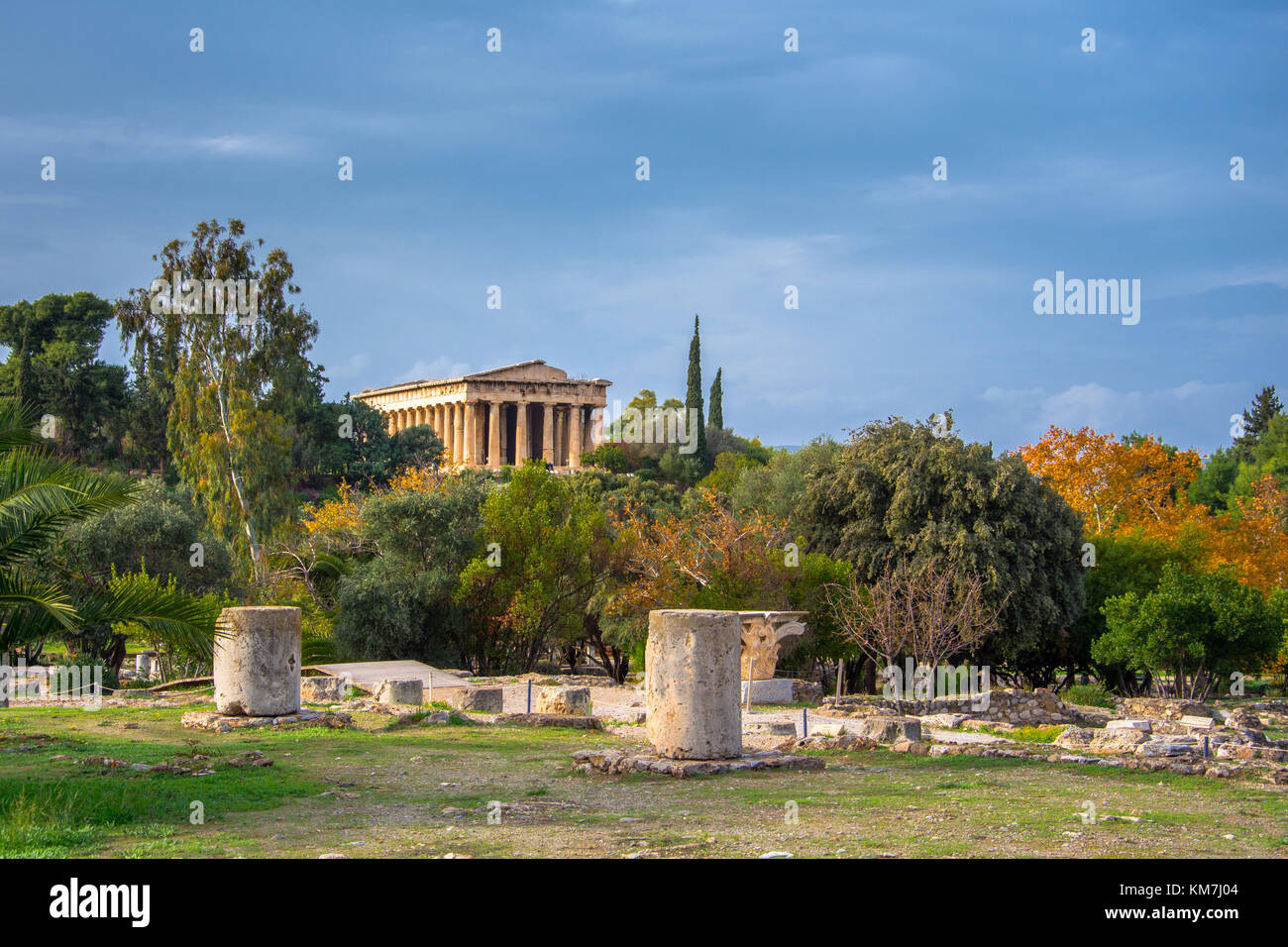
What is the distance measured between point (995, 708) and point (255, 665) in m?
13.7

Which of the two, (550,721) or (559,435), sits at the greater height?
(559,435)

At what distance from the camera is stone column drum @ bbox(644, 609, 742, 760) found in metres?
13.1

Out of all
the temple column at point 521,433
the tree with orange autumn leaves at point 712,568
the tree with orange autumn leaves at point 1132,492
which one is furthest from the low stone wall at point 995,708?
the temple column at point 521,433

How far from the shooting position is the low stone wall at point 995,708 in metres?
21.9

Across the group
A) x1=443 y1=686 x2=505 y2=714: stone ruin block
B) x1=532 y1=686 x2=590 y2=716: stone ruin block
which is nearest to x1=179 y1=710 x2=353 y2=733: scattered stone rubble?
x1=443 y1=686 x2=505 y2=714: stone ruin block

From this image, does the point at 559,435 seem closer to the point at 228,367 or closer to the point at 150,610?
the point at 228,367

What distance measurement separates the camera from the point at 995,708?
22.5m

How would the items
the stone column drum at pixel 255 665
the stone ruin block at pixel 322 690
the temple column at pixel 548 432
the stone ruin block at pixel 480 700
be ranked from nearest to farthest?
the stone column drum at pixel 255 665, the stone ruin block at pixel 480 700, the stone ruin block at pixel 322 690, the temple column at pixel 548 432

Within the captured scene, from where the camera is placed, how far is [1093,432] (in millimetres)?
41750

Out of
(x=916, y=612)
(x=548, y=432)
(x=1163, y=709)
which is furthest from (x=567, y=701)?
(x=548, y=432)

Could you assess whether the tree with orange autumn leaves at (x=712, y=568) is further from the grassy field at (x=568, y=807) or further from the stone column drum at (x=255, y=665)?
the grassy field at (x=568, y=807)

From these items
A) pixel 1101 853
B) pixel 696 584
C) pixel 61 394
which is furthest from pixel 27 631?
pixel 61 394

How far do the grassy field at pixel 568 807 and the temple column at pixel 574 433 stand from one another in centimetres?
7623
